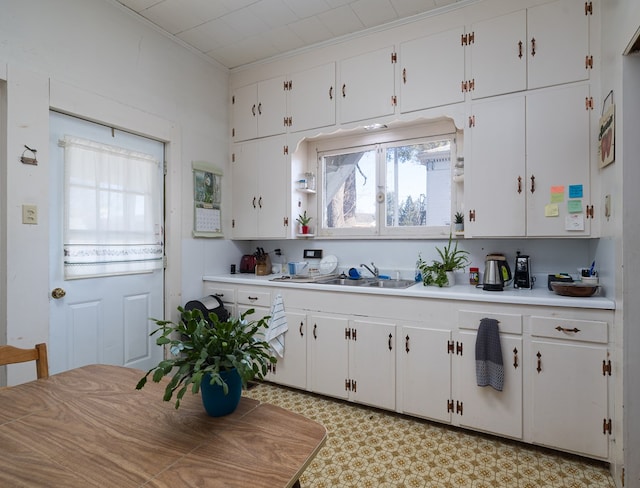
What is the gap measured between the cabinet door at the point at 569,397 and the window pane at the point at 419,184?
1.30m

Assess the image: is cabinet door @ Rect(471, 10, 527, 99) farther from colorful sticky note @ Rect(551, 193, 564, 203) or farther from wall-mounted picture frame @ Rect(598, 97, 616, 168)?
colorful sticky note @ Rect(551, 193, 564, 203)

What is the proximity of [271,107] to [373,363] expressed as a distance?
255 centimetres

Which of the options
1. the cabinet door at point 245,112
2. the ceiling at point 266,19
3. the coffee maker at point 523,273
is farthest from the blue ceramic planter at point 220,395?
the cabinet door at point 245,112

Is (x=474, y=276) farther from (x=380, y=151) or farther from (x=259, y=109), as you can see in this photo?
(x=259, y=109)

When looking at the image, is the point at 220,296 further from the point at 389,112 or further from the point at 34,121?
the point at 389,112

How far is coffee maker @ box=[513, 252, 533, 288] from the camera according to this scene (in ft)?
8.26

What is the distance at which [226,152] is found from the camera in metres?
3.70

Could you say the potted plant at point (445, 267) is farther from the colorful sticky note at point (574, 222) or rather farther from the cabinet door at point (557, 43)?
the cabinet door at point (557, 43)

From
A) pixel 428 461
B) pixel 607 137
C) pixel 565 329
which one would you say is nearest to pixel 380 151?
pixel 607 137

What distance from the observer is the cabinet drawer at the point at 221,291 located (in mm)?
3271

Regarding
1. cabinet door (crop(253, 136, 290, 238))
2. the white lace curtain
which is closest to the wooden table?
the white lace curtain

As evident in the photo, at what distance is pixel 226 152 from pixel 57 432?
311cm

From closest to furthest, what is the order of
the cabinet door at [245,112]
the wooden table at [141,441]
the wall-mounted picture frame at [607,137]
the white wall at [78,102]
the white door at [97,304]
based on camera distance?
the wooden table at [141,441], the wall-mounted picture frame at [607,137], the white wall at [78,102], the white door at [97,304], the cabinet door at [245,112]

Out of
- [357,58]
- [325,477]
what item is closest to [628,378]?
[325,477]
